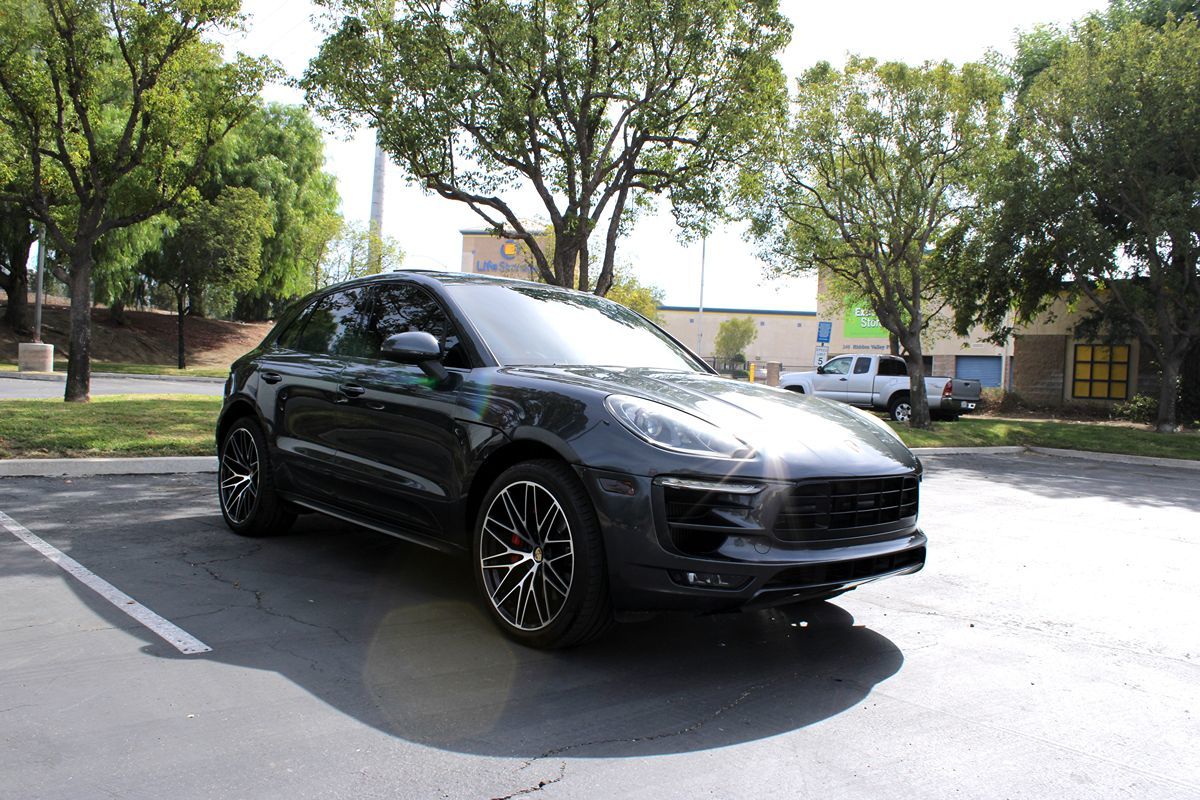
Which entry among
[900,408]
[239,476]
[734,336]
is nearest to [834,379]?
[900,408]

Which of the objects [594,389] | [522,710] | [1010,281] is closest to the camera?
[522,710]

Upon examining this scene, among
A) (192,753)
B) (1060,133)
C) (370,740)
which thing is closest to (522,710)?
(370,740)

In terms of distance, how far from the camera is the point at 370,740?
292cm

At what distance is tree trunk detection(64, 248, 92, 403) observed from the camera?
13625 millimetres

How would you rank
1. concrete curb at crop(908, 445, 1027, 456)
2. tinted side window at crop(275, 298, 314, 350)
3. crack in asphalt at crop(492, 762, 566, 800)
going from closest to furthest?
crack in asphalt at crop(492, 762, 566, 800), tinted side window at crop(275, 298, 314, 350), concrete curb at crop(908, 445, 1027, 456)

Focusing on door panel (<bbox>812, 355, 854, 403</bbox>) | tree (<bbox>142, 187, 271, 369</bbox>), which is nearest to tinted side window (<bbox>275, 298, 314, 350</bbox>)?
door panel (<bbox>812, 355, 854, 403</bbox>)

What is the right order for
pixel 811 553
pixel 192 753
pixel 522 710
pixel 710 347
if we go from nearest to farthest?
pixel 192 753, pixel 522 710, pixel 811 553, pixel 710 347

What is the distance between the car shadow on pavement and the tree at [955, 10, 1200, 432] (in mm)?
19307

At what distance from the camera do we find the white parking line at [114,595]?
3.82 m

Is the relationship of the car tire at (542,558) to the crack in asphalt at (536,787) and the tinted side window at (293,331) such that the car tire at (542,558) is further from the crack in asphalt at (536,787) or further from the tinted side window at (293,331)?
the tinted side window at (293,331)

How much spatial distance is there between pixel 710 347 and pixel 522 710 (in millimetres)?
72850

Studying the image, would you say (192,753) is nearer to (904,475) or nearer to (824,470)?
(824,470)

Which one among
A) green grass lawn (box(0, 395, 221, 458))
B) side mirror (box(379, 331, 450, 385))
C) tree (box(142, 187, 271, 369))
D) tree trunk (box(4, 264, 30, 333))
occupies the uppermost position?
tree (box(142, 187, 271, 369))

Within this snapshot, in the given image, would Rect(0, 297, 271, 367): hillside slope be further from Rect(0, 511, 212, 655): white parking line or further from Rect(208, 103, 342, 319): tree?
Rect(0, 511, 212, 655): white parking line
